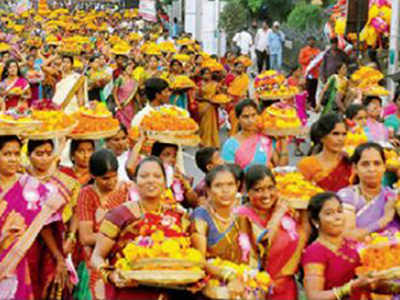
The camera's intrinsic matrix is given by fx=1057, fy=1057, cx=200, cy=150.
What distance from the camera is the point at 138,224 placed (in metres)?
5.80

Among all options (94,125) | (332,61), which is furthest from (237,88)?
(94,125)

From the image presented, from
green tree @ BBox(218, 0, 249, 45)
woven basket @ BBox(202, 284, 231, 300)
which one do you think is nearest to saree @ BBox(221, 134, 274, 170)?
woven basket @ BBox(202, 284, 231, 300)

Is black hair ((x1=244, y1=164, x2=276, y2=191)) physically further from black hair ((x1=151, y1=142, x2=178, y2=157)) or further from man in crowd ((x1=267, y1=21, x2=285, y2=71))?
man in crowd ((x1=267, y1=21, x2=285, y2=71))

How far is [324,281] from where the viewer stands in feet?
19.1

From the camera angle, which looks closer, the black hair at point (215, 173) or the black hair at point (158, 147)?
the black hair at point (215, 173)

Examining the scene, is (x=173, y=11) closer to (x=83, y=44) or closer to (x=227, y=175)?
(x=83, y=44)

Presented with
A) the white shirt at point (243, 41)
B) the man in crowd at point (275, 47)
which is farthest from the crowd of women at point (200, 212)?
the white shirt at point (243, 41)

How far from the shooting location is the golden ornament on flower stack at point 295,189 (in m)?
6.54

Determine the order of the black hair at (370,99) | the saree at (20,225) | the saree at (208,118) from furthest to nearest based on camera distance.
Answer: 1. the saree at (208,118)
2. the black hair at (370,99)
3. the saree at (20,225)

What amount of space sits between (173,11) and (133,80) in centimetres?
3846

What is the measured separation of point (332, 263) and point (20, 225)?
75.4 inches

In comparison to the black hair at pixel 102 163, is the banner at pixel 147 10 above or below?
above

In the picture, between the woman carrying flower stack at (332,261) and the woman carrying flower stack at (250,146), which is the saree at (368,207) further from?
the woman carrying flower stack at (250,146)

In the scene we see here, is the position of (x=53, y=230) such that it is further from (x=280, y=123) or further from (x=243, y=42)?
(x=243, y=42)
